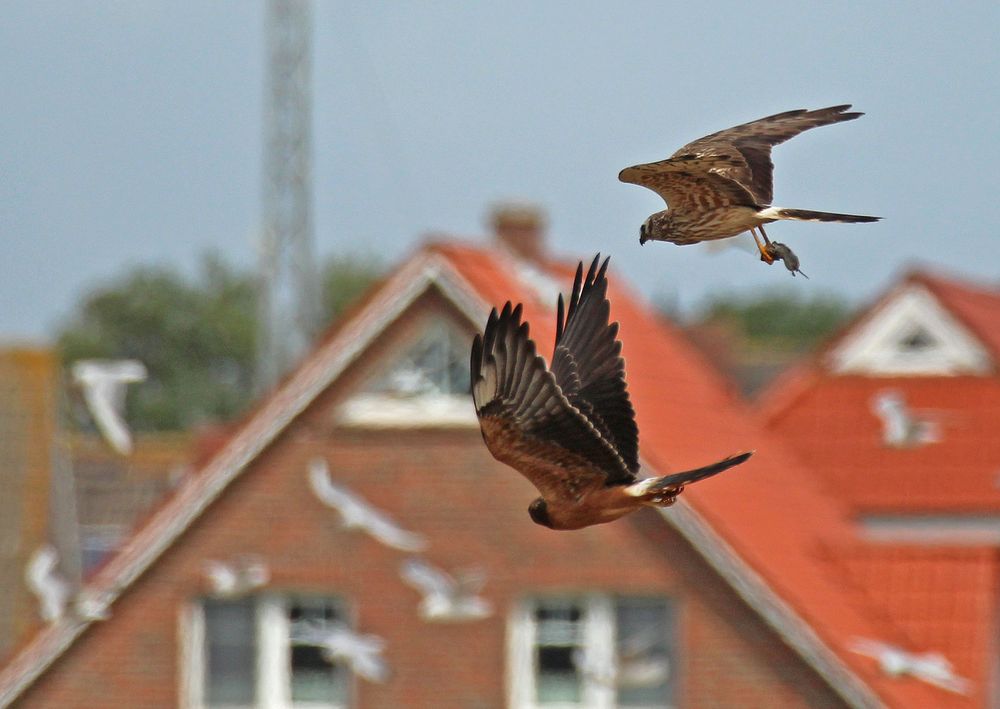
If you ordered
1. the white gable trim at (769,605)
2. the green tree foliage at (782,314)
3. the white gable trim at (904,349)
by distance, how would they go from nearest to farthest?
the white gable trim at (769,605) < the white gable trim at (904,349) < the green tree foliage at (782,314)

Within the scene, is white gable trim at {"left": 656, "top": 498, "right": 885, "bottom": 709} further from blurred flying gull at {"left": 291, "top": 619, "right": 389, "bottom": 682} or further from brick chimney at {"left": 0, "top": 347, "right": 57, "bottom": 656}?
brick chimney at {"left": 0, "top": 347, "right": 57, "bottom": 656}

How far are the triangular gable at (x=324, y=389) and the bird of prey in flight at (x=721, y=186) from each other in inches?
467

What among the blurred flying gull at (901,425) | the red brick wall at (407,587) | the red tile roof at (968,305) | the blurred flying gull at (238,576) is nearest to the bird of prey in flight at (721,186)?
the red brick wall at (407,587)

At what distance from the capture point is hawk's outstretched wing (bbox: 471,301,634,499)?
768 cm

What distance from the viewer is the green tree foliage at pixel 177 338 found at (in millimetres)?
86325

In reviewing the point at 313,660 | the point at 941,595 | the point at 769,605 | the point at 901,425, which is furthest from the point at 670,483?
the point at 901,425

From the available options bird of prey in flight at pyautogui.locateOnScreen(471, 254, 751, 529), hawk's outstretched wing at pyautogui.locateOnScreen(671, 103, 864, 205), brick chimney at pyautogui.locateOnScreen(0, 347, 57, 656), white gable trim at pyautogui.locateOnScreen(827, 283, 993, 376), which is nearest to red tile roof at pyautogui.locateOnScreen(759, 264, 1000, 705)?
white gable trim at pyautogui.locateOnScreen(827, 283, 993, 376)

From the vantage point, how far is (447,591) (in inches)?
834

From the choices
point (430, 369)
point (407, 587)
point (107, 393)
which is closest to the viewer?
point (407, 587)

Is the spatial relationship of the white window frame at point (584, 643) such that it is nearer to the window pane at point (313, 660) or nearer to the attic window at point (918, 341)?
the window pane at point (313, 660)

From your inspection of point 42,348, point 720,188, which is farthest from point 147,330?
point 720,188

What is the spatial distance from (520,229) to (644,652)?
688cm

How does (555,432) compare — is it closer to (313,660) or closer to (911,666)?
(911,666)

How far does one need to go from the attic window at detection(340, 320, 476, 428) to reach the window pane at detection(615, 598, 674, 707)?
2.22 m
